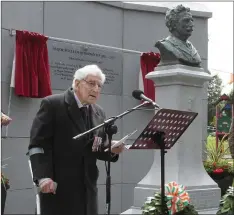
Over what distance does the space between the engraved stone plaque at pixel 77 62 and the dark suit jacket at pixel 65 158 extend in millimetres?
4200

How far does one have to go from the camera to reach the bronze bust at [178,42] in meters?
6.28

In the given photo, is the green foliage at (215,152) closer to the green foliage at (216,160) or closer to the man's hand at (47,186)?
the green foliage at (216,160)

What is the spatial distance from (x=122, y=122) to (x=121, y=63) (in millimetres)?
Answer: 1014

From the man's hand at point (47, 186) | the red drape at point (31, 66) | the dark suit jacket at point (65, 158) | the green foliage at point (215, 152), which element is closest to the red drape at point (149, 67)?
the green foliage at point (215, 152)

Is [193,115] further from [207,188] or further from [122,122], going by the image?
[122,122]

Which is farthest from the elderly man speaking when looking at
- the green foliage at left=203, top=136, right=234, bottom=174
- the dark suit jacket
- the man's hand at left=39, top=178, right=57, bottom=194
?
the green foliage at left=203, top=136, right=234, bottom=174

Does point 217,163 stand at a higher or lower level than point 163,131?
lower

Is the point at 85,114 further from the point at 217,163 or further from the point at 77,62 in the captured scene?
the point at 217,163

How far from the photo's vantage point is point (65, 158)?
3.79 m

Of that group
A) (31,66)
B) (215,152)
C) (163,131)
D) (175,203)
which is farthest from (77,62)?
(175,203)

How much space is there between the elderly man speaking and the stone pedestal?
2196mm

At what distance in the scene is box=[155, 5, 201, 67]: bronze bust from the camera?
20.6 feet

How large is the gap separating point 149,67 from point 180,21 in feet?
8.63

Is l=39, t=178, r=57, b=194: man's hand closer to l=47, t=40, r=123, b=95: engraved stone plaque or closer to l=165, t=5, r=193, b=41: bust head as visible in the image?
l=165, t=5, r=193, b=41: bust head
